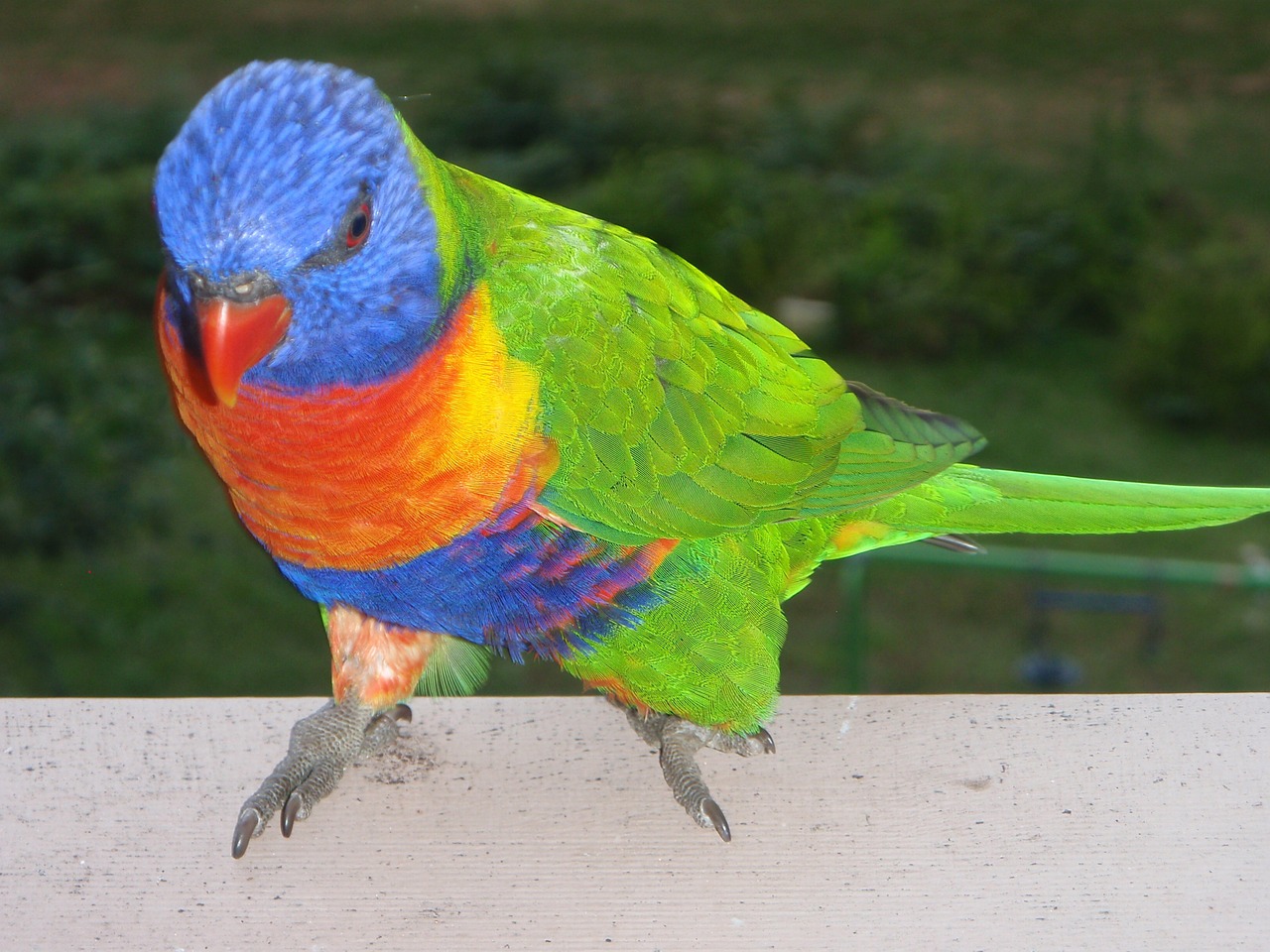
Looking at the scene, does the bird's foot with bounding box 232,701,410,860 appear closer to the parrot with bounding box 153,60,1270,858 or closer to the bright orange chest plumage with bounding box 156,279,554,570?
the parrot with bounding box 153,60,1270,858

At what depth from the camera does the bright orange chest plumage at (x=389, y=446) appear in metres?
1.48

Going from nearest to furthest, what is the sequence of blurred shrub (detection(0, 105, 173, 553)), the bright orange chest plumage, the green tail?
1. the bright orange chest plumage
2. the green tail
3. blurred shrub (detection(0, 105, 173, 553))

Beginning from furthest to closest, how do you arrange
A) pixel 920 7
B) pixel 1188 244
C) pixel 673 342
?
pixel 920 7 < pixel 1188 244 < pixel 673 342

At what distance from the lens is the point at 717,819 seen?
1647 mm

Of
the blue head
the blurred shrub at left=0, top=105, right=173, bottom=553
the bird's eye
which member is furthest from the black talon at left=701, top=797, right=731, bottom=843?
the blurred shrub at left=0, top=105, right=173, bottom=553

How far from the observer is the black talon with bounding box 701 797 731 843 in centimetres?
164

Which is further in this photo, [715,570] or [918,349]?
[918,349]

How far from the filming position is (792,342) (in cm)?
204

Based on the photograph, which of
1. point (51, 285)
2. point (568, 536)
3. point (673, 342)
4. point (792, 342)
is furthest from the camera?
point (51, 285)

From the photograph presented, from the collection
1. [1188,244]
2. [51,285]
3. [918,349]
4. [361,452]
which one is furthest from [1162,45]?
[361,452]

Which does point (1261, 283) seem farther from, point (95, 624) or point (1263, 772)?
point (95, 624)

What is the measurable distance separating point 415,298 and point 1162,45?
7.58 metres

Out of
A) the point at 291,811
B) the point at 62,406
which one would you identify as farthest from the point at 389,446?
the point at 62,406

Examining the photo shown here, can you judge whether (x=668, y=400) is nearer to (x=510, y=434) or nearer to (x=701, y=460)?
(x=701, y=460)
